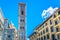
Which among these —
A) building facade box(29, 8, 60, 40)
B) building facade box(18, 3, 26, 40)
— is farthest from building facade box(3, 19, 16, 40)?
building facade box(29, 8, 60, 40)

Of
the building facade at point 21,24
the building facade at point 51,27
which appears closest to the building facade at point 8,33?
the building facade at point 21,24

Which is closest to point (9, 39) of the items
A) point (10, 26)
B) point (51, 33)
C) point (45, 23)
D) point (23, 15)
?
point (10, 26)

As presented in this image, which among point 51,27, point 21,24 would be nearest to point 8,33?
point 21,24

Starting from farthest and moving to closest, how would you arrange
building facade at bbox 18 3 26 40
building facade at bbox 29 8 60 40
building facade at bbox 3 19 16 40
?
building facade at bbox 18 3 26 40 → building facade at bbox 3 19 16 40 → building facade at bbox 29 8 60 40

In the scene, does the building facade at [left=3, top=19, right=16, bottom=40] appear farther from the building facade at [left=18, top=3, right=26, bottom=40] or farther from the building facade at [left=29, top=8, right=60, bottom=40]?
the building facade at [left=29, top=8, right=60, bottom=40]

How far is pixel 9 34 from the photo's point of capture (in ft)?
90.0

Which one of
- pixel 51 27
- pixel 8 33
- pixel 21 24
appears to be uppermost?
pixel 21 24

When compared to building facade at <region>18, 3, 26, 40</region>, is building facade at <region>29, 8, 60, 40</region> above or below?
below

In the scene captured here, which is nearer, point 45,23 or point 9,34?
point 45,23

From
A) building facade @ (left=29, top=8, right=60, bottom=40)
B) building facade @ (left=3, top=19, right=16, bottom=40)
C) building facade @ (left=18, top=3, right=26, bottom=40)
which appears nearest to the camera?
building facade @ (left=29, top=8, right=60, bottom=40)

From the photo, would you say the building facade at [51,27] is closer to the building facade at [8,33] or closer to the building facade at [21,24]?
the building facade at [8,33]

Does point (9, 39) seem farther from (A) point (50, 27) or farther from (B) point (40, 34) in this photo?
(A) point (50, 27)

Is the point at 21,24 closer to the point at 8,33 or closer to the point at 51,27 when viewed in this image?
the point at 8,33

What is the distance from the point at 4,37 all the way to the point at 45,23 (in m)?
10.1
